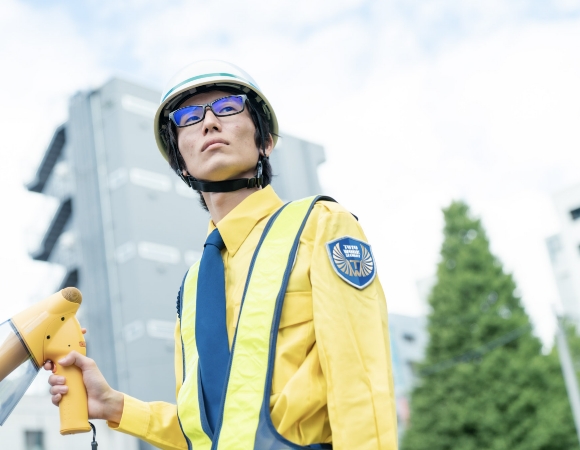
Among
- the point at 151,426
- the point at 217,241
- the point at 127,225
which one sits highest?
the point at 127,225

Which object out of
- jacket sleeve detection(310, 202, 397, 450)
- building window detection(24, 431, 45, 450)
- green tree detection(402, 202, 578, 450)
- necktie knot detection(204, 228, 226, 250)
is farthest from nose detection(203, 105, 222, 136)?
green tree detection(402, 202, 578, 450)

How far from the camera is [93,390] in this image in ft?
9.55

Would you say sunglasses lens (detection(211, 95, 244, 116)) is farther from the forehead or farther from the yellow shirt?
the yellow shirt

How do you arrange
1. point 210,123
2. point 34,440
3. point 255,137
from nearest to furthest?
1. point 210,123
2. point 255,137
3. point 34,440

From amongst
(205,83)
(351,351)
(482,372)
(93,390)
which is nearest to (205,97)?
(205,83)

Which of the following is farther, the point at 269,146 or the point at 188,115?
the point at 269,146

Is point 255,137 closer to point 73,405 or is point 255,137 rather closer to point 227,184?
point 227,184

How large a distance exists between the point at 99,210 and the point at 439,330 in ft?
42.2

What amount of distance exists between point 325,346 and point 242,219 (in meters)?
0.66

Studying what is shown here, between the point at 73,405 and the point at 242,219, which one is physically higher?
the point at 242,219

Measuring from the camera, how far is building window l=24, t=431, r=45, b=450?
81.3ft

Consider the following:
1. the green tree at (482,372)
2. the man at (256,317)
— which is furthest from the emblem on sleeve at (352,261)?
the green tree at (482,372)

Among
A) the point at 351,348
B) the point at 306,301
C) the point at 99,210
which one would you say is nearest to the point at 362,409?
the point at 351,348

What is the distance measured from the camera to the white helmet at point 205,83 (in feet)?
10.5
